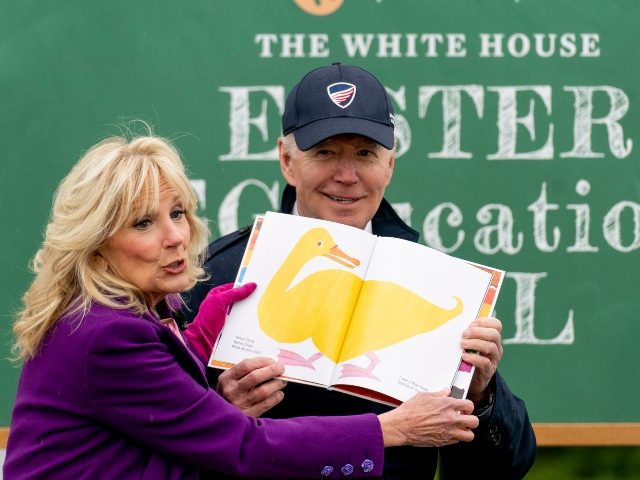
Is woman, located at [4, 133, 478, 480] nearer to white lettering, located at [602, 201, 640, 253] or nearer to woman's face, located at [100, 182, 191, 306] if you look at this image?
woman's face, located at [100, 182, 191, 306]

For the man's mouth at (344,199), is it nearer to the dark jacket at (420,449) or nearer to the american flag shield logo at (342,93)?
the dark jacket at (420,449)

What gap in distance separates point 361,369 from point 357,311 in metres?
0.13

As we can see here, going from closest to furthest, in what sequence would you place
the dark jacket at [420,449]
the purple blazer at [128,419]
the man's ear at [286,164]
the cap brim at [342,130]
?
the purple blazer at [128,419]
the dark jacket at [420,449]
the cap brim at [342,130]
the man's ear at [286,164]

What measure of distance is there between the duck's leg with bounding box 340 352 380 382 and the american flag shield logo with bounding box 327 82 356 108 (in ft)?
2.16

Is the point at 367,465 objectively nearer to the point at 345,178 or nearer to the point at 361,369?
the point at 361,369

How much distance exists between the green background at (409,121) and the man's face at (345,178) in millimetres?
833

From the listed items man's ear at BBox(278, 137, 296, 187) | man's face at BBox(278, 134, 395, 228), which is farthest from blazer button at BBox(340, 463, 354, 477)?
man's ear at BBox(278, 137, 296, 187)

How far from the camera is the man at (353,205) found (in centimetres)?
245

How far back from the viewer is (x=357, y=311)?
2277 mm

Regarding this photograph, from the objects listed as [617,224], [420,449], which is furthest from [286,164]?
[617,224]

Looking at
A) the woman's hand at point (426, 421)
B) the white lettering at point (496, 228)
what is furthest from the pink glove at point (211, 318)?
the white lettering at point (496, 228)

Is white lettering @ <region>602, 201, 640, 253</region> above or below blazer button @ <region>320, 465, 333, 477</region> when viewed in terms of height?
above

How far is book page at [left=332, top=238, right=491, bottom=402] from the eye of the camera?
2195 mm

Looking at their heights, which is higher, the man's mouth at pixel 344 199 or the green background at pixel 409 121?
the green background at pixel 409 121
